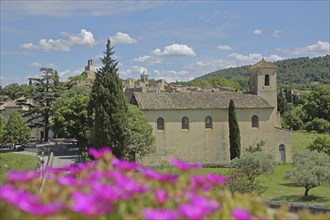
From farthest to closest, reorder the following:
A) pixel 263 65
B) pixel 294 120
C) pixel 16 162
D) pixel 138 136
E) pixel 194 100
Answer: pixel 294 120
pixel 263 65
pixel 194 100
pixel 16 162
pixel 138 136

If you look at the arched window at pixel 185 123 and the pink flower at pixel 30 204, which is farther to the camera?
the arched window at pixel 185 123

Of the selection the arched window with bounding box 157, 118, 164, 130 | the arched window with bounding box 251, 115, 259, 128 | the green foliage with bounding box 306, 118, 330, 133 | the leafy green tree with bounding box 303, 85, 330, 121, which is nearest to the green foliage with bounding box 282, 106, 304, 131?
the leafy green tree with bounding box 303, 85, 330, 121

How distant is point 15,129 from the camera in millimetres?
61625

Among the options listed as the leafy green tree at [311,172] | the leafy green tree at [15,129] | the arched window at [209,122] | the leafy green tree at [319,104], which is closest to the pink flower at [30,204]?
the leafy green tree at [311,172]

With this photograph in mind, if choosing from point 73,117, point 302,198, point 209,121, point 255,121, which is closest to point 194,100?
point 209,121

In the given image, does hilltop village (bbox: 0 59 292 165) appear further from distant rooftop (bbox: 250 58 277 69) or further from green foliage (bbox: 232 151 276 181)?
green foliage (bbox: 232 151 276 181)

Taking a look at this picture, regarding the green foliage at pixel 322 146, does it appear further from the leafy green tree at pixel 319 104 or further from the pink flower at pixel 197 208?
the pink flower at pixel 197 208

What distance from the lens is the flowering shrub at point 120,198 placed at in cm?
297

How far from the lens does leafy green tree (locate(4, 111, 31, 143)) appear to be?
61125mm

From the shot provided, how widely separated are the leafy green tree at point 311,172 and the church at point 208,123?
1589 cm

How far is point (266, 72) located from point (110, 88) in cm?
2136

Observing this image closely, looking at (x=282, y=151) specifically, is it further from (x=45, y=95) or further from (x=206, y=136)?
(x=45, y=95)

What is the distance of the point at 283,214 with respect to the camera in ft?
12.0

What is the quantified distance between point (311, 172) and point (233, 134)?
16.6 m
